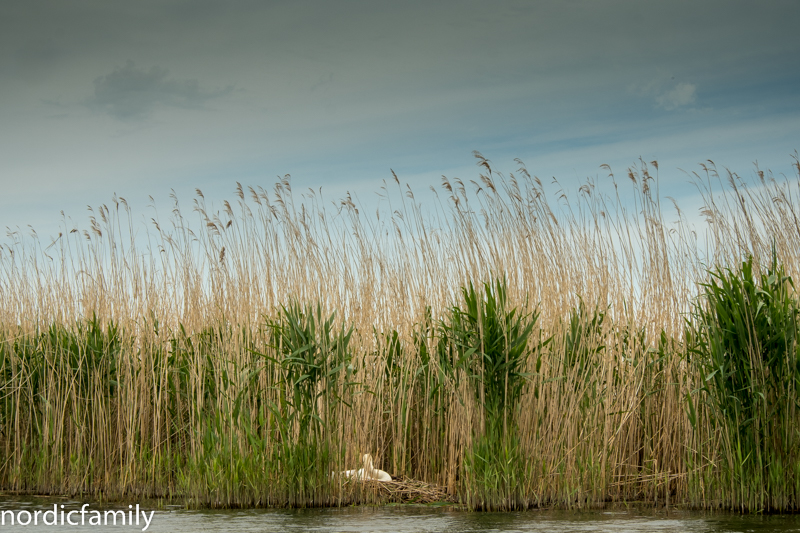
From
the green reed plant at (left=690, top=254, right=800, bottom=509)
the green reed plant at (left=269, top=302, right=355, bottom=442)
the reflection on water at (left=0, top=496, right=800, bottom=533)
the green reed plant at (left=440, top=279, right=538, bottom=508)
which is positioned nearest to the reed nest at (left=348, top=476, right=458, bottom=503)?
the reflection on water at (left=0, top=496, right=800, bottom=533)

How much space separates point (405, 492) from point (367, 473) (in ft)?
1.27

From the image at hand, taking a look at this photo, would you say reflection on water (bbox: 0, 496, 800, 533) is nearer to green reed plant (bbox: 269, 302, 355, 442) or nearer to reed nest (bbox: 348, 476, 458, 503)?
reed nest (bbox: 348, 476, 458, 503)

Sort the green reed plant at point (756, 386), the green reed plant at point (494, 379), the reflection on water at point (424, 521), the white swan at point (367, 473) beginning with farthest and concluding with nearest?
the white swan at point (367, 473), the green reed plant at point (494, 379), the green reed plant at point (756, 386), the reflection on water at point (424, 521)

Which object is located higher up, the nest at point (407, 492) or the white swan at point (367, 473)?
the white swan at point (367, 473)

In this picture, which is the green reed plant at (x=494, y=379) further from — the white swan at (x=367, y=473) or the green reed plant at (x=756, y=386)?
the green reed plant at (x=756, y=386)

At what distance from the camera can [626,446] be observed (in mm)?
6355

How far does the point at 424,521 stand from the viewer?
521cm

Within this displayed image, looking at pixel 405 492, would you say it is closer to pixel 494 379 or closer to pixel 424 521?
pixel 424 521

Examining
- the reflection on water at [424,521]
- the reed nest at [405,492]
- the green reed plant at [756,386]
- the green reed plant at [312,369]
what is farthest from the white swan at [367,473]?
the green reed plant at [756,386]

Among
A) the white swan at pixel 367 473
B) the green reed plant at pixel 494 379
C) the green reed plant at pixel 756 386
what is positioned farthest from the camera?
the white swan at pixel 367 473

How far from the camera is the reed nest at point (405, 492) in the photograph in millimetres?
6062

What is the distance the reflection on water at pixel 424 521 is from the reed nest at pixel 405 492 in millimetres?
223

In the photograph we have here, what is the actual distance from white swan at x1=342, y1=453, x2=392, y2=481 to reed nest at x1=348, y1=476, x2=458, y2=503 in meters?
0.03

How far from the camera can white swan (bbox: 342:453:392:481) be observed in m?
6.02
